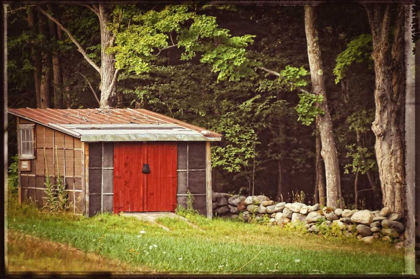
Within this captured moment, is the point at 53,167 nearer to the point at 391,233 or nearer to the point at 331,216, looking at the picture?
the point at 331,216

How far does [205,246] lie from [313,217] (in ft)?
12.9

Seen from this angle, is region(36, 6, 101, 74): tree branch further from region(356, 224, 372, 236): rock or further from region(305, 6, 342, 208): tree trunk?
region(356, 224, 372, 236): rock

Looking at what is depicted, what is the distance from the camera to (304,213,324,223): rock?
1560 centimetres

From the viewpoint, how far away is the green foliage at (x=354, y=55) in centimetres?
1498

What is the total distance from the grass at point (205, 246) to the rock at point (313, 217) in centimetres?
62

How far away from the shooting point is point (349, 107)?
1661cm

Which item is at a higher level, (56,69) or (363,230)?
(56,69)

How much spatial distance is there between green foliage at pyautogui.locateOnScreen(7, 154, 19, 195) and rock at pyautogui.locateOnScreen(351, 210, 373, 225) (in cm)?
783

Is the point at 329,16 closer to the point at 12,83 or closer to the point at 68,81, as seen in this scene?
the point at 68,81

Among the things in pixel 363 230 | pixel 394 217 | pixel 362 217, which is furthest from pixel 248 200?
pixel 394 217

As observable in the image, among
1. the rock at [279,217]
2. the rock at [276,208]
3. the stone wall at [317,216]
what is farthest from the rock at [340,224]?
the rock at [276,208]

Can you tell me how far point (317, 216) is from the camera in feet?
51.4

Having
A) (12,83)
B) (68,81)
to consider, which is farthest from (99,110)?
(12,83)

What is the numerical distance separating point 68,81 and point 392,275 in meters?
7.76
